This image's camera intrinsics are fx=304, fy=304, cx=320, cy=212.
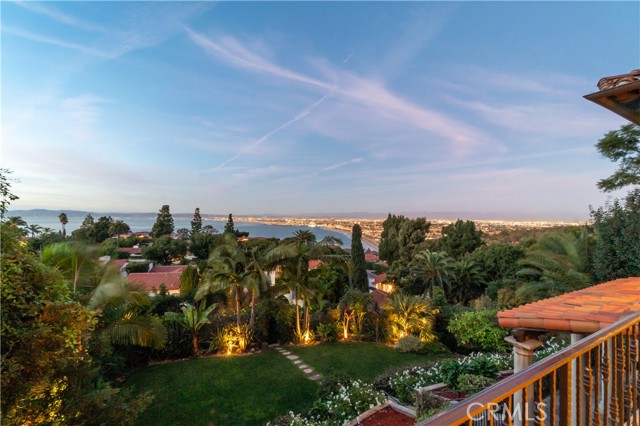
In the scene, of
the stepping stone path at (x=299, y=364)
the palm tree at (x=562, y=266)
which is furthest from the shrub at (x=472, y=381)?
the palm tree at (x=562, y=266)

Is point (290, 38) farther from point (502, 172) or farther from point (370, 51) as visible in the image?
point (502, 172)

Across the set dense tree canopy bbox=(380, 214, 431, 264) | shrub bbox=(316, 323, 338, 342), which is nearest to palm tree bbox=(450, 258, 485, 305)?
dense tree canopy bbox=(380, 214, 431, 264)

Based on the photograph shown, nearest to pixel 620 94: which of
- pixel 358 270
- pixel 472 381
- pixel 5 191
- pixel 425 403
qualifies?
pixel 425 403

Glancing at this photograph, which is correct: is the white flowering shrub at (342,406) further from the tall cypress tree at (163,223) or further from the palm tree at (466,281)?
the tall cypress tree at (163,223)

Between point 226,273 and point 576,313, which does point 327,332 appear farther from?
point 576,313

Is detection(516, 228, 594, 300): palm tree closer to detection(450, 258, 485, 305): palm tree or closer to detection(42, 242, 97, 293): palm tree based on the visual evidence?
detection(450, 258, 485, 305): palm tree
